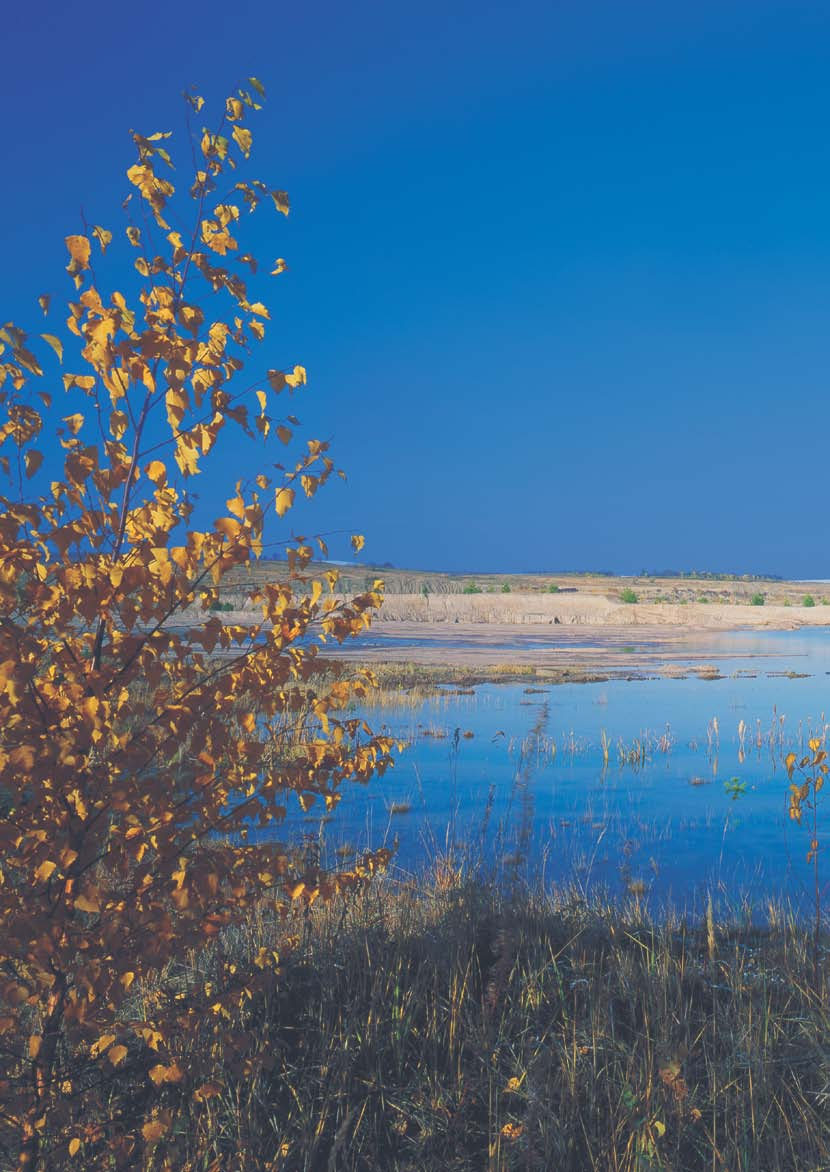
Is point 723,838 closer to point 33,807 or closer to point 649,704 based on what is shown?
point 33,807

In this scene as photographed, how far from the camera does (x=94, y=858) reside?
337cm

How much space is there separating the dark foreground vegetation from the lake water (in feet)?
5.71

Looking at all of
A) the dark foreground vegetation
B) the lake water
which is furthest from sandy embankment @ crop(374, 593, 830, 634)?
the dark foreground vegetation

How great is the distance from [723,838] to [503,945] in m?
7.48

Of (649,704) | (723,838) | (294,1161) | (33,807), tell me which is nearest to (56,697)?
(33,807)

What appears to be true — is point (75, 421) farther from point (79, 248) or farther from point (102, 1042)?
point (102, 1042)

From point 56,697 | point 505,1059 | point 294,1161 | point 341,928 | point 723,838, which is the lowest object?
point 294,1161

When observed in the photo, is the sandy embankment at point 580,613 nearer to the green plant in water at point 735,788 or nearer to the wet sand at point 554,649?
the wet sand at point 554,649

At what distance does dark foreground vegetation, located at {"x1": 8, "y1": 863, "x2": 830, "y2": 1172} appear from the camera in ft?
13.6

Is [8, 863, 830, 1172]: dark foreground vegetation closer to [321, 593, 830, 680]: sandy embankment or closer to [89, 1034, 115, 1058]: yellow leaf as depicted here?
[89, 1034, 115, 1058]: yellow leaf

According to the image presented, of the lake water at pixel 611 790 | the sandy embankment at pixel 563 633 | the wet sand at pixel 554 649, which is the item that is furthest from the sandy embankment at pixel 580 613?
the lake water at pixel 611 790

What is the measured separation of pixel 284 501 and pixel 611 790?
1247cm

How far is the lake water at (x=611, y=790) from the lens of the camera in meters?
10.2

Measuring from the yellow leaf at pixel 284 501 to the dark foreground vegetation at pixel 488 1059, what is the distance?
82.7 inches
